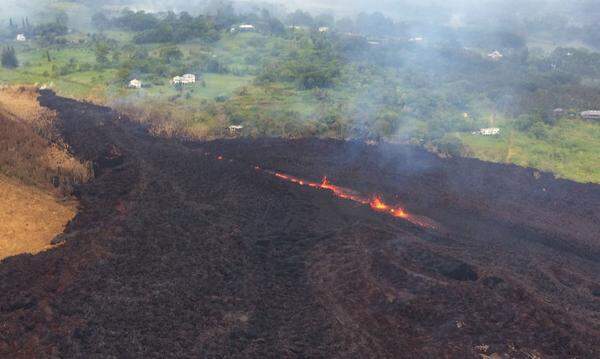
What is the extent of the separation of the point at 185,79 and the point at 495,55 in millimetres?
39038

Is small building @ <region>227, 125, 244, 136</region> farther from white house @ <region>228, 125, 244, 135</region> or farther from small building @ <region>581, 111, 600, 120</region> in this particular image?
small building @ <region>581, 111, 600, 120</region>

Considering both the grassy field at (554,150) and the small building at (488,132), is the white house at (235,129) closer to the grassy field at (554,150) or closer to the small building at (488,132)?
the grassy field at (554,150)

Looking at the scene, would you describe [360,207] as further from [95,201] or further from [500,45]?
[500,45]

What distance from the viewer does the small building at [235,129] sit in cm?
3912

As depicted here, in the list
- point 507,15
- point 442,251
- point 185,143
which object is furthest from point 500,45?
point 442,251

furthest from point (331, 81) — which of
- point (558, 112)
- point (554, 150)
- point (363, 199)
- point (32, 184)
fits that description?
point (32, 184)

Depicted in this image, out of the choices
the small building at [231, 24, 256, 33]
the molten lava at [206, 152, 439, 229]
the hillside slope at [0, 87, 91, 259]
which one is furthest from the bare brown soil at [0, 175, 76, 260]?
the small building at [231, 24, 256, 33]

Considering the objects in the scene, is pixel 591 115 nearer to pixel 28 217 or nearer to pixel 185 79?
pixel 185 79

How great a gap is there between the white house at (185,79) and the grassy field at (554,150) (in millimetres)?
24484

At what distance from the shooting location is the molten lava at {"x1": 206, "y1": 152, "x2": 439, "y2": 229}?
1017 inches

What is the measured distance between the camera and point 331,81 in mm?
51188

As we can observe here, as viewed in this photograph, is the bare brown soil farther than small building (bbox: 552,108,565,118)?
No

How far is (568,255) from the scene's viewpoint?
2402 cm

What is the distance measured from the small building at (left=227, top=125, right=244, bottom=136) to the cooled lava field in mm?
6133
